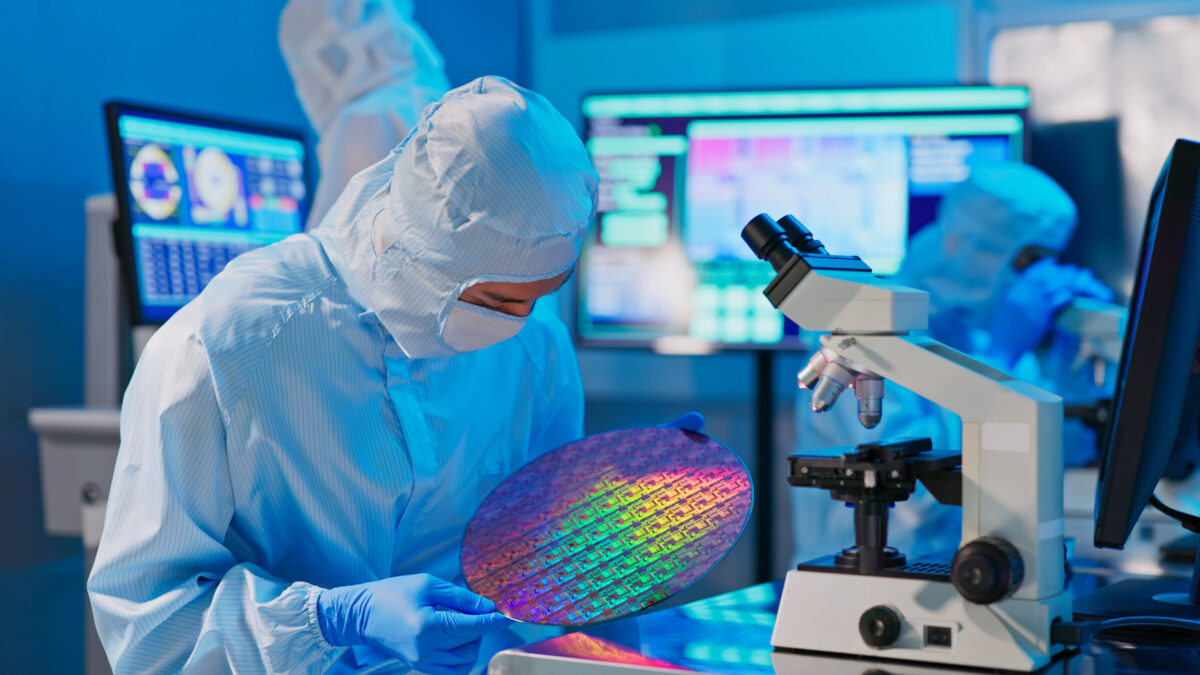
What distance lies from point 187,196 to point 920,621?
200 centimetres

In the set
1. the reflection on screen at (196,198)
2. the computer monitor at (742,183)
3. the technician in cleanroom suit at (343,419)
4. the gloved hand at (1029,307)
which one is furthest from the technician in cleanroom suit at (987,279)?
the technician in cleanroom suit at (343,419)

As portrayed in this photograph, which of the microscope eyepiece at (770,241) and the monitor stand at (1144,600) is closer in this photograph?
the microscope eyepiece at (770,241)

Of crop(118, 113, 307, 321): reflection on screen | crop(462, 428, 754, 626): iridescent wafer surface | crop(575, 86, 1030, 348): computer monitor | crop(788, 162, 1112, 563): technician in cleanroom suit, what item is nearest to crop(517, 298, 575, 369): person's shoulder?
crop(462, 428, 754, 626): iridescent wafer surface

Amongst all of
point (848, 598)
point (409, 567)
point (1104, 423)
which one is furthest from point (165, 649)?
point (1104, 423)

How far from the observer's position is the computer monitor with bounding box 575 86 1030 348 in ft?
11.4

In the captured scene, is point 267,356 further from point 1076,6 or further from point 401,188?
point 1076,6

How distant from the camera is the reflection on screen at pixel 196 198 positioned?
7.78ft

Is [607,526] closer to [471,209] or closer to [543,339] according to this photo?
[471,209]

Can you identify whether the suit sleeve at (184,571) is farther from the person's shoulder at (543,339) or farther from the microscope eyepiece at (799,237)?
the microscope eyepiece at (799,237)

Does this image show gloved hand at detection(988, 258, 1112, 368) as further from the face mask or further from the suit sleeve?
the suit sleeve

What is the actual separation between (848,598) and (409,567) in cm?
69

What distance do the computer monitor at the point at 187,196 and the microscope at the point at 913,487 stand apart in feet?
5.69

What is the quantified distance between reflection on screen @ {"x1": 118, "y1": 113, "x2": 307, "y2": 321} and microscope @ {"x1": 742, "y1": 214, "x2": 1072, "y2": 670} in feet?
5.72

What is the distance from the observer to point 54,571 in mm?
2699
